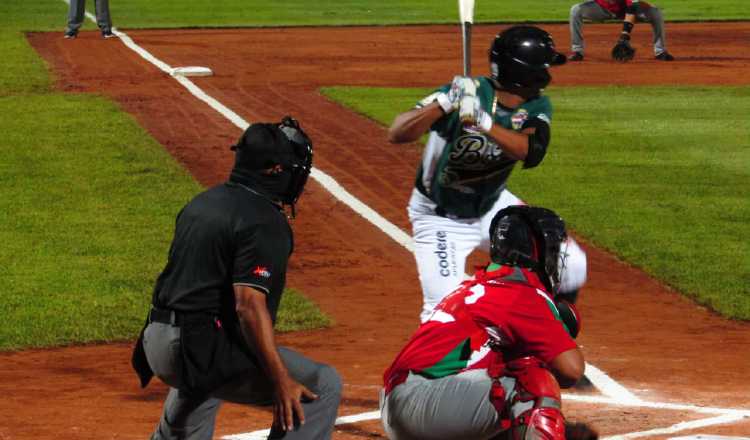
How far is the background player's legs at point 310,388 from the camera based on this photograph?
623cm

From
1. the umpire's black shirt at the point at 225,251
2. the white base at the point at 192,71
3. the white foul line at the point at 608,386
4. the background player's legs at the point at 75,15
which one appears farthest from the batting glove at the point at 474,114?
the background player's legs at the point at 75,15

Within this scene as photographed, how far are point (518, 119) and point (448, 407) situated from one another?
102 inches

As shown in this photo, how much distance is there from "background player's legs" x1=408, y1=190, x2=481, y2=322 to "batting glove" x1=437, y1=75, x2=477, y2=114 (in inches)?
31.5

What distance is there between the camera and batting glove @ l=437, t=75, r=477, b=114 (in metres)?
7.51

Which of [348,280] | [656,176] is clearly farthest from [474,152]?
[656,176]

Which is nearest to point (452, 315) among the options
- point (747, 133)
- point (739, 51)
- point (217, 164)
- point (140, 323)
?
point (140, 323)

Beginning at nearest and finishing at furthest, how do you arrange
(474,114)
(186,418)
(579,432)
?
(579,432), (186,418), (474,114)

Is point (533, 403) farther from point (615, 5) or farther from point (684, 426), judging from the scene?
point (615, 5)

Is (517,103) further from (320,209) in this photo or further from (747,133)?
(747,133)

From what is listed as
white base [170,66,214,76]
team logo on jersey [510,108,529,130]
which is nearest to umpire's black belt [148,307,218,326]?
team logo on jersey [510,108,529,130]

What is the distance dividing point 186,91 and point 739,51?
38.2 feet

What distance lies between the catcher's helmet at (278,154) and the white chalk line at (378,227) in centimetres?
195

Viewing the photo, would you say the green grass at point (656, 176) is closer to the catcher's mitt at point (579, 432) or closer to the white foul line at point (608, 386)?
the white foul line at point (608, 386)

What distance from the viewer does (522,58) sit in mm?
7805
